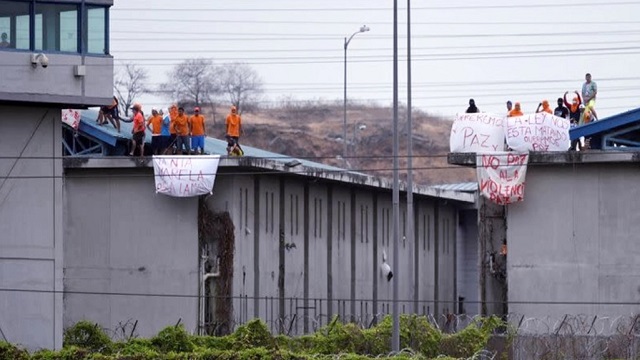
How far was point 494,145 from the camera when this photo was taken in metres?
45.5

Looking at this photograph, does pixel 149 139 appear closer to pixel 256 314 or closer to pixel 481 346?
pixel 256 314

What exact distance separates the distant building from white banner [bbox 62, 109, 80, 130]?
501 centimetres

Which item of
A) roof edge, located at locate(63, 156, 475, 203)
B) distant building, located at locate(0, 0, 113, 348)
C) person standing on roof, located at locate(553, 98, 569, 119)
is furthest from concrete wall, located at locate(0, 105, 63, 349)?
person standing on roof, located at locate(553, 98, 569, 119)

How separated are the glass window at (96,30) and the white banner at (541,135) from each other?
35.1 feet

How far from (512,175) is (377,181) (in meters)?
11.6

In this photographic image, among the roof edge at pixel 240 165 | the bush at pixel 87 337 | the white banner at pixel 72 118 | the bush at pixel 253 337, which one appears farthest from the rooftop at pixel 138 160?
the bush at pixel 253 337

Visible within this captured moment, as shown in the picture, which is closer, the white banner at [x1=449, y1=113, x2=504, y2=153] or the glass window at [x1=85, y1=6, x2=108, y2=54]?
the glass window at [x1=85, y1=6, x2=108, y2=54]

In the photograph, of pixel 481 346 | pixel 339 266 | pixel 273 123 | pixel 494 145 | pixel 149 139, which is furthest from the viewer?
pixel 273 123

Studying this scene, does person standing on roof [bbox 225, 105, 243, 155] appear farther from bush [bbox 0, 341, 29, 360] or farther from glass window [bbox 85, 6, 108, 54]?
bush [bbox 0, 341, 29, 360]

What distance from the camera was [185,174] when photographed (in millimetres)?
45688

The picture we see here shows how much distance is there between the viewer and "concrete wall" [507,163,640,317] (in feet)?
144

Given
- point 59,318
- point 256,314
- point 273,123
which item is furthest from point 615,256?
point 273,123

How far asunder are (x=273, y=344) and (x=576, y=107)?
1385 cm

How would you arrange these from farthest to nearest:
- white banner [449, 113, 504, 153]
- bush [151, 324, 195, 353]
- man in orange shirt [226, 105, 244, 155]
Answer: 1. man in orange shirt [226, 105, 244, 155]
2. white banner [449, 113, 504, 153]
3. bush [151, 324, 195, 353]
